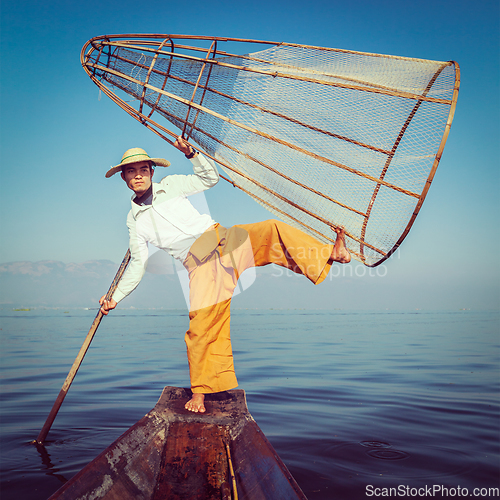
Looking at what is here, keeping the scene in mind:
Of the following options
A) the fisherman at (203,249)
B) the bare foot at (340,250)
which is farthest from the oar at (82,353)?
the bare foot at (340,250)

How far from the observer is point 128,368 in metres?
8.88

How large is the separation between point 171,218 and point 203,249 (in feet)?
1.29

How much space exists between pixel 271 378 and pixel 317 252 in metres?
5.55

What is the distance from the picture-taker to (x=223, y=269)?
3.23m

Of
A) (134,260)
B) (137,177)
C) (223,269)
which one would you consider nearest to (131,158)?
(137,177)

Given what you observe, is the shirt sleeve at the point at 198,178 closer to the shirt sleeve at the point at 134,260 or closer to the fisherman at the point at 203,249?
the fisherman at the point at 203,249

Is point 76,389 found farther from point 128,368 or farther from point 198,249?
point 198,249

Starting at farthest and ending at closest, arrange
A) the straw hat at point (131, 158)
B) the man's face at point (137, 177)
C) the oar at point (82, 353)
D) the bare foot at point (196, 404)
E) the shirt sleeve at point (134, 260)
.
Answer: the oar at point (82, 353)
the shirt sleeve at point (134, 260)
the man's face at point (137, 177)
the straw hat at point (131, 158)
the bare foot at point (196, 404)

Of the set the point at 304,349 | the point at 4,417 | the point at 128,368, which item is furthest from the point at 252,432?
the point at 304,349

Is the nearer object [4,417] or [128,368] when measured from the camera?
[4,417]

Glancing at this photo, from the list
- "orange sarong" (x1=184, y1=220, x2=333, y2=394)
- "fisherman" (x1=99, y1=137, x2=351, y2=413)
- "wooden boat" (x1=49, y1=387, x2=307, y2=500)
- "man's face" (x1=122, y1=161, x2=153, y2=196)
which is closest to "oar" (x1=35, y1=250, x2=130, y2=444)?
"fisherman" (x1=99, y1=137, x2=351, y2=413)

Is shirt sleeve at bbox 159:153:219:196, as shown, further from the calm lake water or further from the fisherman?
the calm lake water

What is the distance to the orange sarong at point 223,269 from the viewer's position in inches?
117

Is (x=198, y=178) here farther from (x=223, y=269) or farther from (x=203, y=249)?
(x=223, y=269)
